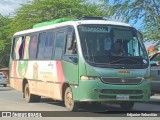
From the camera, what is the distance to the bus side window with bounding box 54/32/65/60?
1511 centimetres

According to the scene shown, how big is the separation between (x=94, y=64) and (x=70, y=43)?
1347mm

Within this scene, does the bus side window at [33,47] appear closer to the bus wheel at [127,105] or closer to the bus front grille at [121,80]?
the bus wheel at [127,105]

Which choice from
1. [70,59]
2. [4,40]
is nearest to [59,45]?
[70,59]

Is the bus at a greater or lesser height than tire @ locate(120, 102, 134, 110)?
greater

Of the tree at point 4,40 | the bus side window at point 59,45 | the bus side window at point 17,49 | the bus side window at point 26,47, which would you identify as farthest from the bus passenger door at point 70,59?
the tree at point 4,40

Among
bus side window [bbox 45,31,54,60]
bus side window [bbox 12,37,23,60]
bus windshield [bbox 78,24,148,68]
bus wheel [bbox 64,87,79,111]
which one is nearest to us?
bus windshield [bbox 78,24,148,68]

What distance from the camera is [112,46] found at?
14023 millimetres

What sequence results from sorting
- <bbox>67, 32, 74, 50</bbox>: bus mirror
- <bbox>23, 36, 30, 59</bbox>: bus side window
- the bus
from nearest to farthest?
1. the bus
2. <bbox>67, 32, 74, 50</bbox>: bus mirror
3. <bbox>23, 36, 30, 59</bbox>: bus side window

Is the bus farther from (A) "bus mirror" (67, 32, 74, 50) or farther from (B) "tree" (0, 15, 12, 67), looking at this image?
(B) "tree" (0, 15, 12, 67)

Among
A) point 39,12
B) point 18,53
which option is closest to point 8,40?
point 39,12

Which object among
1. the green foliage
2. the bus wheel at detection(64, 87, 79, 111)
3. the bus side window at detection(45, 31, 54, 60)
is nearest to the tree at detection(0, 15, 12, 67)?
the green foliage

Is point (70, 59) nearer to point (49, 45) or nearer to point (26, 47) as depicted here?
point (49, 45)

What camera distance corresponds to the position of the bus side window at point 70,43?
555 inches

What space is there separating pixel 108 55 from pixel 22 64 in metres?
6.55
